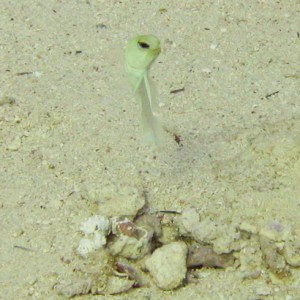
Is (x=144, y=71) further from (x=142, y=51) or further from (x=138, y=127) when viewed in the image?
(x=138, y=127)

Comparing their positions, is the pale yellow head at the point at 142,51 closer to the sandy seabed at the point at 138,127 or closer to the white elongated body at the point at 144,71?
the white elongated body at the point at 144,71

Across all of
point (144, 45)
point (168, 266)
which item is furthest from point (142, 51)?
point (168, 266)

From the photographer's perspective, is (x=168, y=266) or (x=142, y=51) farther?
(x=168, y=266)

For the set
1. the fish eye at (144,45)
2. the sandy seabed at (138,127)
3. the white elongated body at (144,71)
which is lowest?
the sandy seabed at (138,127)

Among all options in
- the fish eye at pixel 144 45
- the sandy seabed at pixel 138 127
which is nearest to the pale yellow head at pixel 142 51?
the fish eye at pixel 144 45

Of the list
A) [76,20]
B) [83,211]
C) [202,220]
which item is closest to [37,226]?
[83,211]

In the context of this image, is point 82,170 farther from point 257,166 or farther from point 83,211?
point 257,166

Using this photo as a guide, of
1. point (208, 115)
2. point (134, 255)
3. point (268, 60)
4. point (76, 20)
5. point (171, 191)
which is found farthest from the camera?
point (76, 20)

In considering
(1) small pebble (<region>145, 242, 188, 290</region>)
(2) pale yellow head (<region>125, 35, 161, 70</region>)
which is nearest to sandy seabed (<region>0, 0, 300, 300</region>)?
(1) small pebble (<region>145, 242, 188, 290</region>)

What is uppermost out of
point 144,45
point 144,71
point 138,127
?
point 144,45
